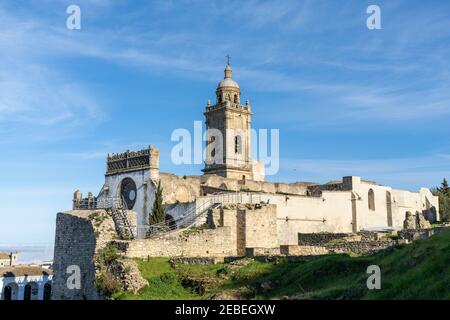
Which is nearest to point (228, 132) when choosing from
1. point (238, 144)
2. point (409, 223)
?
point (238, 144)

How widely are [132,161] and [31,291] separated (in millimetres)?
22781

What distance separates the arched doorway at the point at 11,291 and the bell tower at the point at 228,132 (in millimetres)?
21901

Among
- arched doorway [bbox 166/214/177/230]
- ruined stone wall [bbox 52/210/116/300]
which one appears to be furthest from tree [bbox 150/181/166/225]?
ruined stone wall [bbox 52/210/116/300]

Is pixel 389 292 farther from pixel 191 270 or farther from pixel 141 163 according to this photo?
pixel 141 163

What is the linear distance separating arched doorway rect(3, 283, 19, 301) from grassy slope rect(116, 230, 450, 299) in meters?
33.1

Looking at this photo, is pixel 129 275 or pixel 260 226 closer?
pixel 129 275

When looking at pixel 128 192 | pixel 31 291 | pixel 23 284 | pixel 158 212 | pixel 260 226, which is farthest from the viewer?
pixel 31 291

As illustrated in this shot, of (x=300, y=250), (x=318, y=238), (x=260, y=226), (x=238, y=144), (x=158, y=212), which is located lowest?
(x=300, y=250)

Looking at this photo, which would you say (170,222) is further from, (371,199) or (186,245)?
(371,199)

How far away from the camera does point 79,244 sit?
28453 mm

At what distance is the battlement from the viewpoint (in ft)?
127

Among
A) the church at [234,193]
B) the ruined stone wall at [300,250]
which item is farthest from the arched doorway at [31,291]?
the ruined stone wall at [300,250]

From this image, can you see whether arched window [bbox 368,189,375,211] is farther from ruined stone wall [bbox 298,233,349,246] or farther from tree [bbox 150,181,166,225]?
tree [bbox 150,181,166,225]
